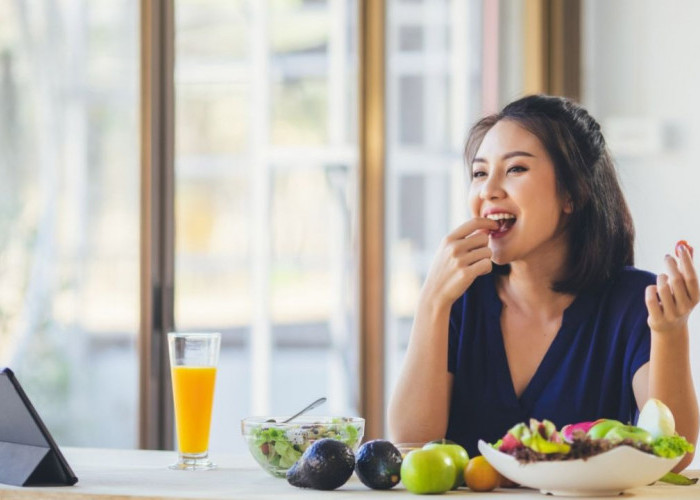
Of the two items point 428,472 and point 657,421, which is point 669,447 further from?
point 428,472

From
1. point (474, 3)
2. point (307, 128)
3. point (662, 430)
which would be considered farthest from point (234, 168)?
point (662, 430)

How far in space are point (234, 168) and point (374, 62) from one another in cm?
74

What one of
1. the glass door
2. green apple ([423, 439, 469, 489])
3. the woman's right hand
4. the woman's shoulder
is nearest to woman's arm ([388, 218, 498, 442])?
the woman's right hand

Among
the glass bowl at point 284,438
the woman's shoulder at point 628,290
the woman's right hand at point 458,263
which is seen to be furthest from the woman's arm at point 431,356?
the glass bowl at point 284,438

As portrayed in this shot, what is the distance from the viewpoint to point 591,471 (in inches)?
54.1

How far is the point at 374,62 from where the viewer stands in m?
3.45

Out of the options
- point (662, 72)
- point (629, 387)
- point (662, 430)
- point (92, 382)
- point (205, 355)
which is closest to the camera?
point (662, 430)

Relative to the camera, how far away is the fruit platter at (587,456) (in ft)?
4.50

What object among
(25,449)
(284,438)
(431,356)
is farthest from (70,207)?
(284,438)

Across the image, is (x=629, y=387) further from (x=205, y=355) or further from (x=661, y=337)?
(x=205, y=355)

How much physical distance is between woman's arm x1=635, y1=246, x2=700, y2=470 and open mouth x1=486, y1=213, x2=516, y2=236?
0.34 metres

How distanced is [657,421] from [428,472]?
30 cm

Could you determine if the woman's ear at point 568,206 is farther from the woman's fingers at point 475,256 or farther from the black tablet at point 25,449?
the black tablet at point 25,449

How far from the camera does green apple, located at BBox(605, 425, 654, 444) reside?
1.38 meters
